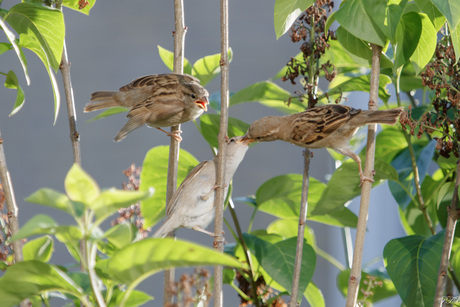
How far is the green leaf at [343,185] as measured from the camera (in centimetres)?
97

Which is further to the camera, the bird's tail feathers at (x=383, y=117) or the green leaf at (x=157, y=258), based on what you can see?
the bird's tail feathers at (x=383, y=117)

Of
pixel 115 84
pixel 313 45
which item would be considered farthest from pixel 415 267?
pixel 115 84

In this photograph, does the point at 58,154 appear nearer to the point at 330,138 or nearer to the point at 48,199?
the point at 330,138

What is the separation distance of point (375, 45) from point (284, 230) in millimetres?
634

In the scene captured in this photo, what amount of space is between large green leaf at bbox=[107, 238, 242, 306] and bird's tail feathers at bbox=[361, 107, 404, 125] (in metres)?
0.41

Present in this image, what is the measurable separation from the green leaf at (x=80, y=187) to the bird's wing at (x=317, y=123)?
1.57 feet

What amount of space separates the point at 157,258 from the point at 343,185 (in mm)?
602

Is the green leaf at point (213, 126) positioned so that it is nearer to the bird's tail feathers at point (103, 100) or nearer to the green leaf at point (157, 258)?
the bird's tail feathers at point (103, 100)

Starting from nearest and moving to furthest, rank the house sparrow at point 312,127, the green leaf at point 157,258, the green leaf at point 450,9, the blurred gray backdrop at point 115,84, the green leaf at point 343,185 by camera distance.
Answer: the green leaf at point 157,258 → the green leaf at point 450,9 → the house sparrow at point 312,127 → the green leaf at point 343,185 → the blurred gray backdrop at point 115,84

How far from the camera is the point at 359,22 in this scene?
74 cm

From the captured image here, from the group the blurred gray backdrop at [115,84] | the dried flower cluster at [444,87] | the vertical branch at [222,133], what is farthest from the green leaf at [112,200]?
the blurred gray backdrop at [115,84]

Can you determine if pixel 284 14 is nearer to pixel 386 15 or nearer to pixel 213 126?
pixel 386 15

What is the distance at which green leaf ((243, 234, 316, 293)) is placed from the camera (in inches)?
37.2

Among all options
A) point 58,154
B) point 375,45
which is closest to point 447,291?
point 375,45
